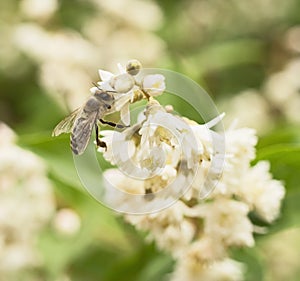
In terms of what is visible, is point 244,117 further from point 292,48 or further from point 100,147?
point 100,147

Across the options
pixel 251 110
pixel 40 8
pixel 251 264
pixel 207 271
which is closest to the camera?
pixel 207 271

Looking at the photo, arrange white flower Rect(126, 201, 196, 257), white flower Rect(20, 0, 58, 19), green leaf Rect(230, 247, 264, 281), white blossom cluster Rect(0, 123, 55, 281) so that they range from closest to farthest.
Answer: white flower Rect(126, 201, 196, 257), green leaf Rect(230, 247, 264, 281), white blossom cluster Rect(0, 123, 55, 281), white flower Rect(20, 0, 58, 19)

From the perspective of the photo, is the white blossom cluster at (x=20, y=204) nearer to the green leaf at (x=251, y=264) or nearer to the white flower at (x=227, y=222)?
the green leaf at (x=251, y=264)

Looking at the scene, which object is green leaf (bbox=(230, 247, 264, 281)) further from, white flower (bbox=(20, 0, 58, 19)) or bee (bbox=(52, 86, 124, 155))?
white flower (bbox=(20, 0, 58, 19))

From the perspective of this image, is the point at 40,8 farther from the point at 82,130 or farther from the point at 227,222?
the point at 82,130

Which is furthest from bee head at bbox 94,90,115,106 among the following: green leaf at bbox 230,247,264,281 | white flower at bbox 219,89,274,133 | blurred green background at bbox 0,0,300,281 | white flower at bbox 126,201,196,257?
white flower at bbox 219,89,274,133

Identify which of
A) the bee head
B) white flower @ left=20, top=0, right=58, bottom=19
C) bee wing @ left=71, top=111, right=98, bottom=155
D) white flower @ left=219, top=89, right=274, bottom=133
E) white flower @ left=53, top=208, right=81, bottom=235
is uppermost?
white flower @ left=219, top=89, right=274, bottom=133

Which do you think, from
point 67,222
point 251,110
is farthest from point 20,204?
point 251,110
